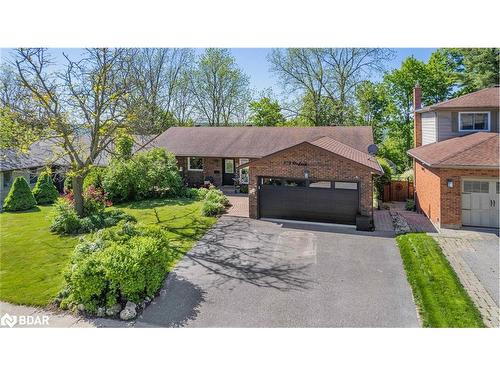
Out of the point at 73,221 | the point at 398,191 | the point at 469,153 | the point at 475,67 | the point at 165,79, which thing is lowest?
the point at 73,221

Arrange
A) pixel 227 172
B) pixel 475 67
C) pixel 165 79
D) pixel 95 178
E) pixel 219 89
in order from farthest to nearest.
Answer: pixel 219 89
pixel 165 79
pixel 475 67
pixel 227 172
pixel 95 178

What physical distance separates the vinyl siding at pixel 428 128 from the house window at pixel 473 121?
4.04 feet

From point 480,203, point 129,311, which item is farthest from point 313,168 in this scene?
point 129,311

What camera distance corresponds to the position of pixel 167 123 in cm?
3641

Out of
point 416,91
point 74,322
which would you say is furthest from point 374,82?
point 74,322

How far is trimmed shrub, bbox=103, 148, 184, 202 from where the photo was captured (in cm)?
1947

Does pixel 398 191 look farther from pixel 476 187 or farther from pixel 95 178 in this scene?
pixel 95 178

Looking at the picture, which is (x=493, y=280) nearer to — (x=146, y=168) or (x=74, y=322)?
(x=74, y=322)

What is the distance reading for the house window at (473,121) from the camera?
50.1 feet

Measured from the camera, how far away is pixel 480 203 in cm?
1293

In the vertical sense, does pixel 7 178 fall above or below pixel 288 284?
above

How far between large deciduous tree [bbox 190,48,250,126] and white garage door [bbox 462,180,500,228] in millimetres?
26691

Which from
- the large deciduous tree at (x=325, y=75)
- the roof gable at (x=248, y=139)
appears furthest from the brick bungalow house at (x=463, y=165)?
the large deciduous tree at (x=325, y=75)

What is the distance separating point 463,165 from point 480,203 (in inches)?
70.9
